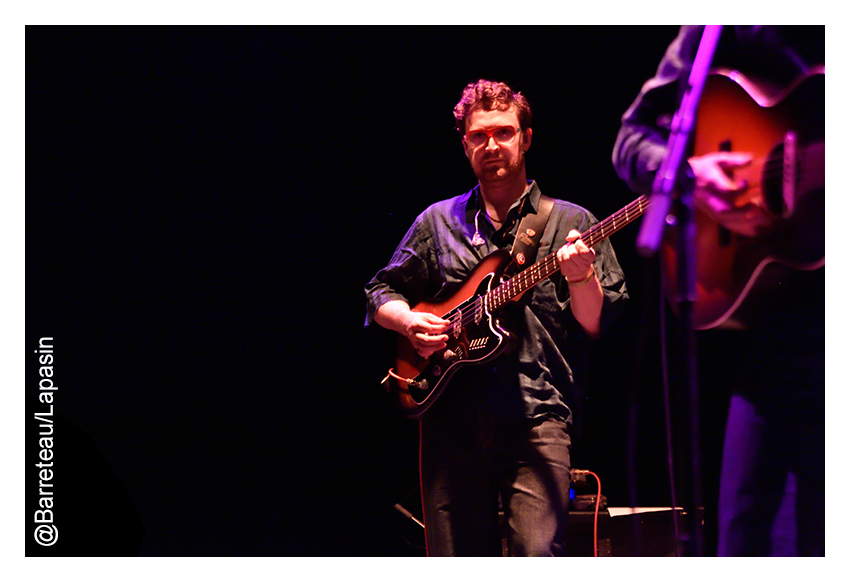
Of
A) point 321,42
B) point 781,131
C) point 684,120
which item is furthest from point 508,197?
point 321,42

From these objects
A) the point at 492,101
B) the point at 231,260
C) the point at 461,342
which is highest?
the point at 492,101

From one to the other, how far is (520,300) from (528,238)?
19cm

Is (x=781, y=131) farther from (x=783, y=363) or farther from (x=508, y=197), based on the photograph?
(x=508, y=197)

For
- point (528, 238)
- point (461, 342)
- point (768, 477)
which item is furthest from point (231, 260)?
point (768, 477)

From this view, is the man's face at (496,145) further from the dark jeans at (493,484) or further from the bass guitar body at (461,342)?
the dark jeans at (493,484)

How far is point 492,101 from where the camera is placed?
2432 millimetres

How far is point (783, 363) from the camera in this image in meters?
2.09

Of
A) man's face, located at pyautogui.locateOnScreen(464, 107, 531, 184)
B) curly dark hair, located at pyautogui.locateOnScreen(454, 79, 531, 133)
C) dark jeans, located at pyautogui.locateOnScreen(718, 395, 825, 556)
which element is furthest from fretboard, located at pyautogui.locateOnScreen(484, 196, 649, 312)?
dark jeans, located at pyautogui.locateOnScreen(718, 395, 825, 556)

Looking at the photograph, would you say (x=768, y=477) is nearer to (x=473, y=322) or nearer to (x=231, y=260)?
(x=473, y=322)

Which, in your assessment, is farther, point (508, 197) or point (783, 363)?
point (508, 197)

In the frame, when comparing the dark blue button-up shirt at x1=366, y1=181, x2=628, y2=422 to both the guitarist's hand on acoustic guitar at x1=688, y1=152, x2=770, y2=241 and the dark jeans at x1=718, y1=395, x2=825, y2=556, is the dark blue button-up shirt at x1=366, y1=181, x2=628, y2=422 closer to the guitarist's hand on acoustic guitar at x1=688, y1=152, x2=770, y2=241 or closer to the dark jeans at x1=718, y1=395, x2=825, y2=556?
the guitarist's hand on acoustic guitar at x1=688, y1=152, x2=770, y2=241

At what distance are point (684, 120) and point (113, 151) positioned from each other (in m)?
2.05

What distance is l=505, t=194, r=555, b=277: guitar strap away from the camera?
92.5 inches

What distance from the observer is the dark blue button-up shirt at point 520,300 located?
2248 millimetres
